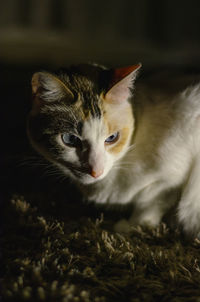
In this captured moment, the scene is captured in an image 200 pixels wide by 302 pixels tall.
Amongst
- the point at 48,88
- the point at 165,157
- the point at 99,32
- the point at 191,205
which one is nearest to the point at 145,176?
the point at 165,157

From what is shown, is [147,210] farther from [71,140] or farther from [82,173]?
[71,140]

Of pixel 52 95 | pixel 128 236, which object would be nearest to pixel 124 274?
pixel 128 236

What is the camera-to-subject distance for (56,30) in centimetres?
409

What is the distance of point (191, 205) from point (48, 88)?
29.7 inches

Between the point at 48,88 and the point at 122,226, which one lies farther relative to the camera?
the point at 122,226

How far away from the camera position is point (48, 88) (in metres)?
1.17

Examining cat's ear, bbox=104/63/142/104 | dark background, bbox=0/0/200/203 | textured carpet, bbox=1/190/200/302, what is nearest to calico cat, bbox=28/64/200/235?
cat's ear, bbox=104/63/142/104

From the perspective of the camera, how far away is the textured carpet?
1010 mm

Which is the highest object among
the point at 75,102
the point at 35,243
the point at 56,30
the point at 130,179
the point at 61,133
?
the point at 56,30

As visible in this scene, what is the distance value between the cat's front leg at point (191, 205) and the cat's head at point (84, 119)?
0.31 metres

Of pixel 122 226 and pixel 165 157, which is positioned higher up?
pixel 165 157

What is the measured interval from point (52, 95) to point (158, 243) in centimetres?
75

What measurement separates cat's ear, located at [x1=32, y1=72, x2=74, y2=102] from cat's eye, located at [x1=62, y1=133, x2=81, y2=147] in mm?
144

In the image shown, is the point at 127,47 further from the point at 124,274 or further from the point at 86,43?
the point at 124,274
